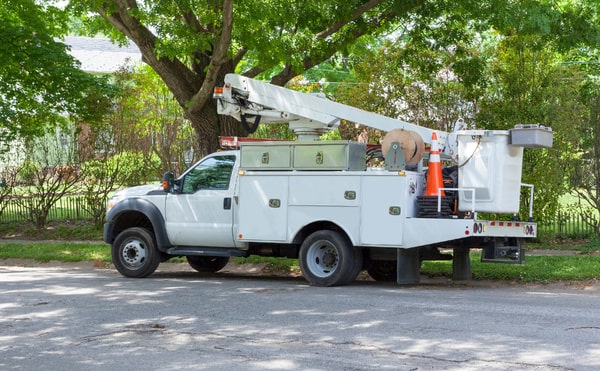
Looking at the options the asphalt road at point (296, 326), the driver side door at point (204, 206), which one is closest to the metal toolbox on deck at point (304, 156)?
the driver side door at point (204, 206)

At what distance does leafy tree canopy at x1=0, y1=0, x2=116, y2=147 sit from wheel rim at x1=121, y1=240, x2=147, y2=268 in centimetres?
819

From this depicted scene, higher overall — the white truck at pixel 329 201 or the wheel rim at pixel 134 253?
the white truck at pixel 329 201

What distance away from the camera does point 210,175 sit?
1386 cm

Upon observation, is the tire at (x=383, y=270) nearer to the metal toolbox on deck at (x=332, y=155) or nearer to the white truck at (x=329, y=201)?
the white truck at (x=329, y=201)

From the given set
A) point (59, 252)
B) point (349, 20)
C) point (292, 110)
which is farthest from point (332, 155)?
point (59, 252)

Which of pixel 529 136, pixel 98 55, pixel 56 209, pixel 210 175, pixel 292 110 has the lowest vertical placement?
pixel 56 209

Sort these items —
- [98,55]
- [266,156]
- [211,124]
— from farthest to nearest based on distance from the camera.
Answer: [98,55] < [211,124] < [266,156]

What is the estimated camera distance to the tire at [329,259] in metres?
12.3

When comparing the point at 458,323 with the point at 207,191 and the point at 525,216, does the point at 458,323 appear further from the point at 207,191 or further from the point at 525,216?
the point at 525,216

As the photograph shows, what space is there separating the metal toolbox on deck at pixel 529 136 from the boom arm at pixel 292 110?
1606 millimetres

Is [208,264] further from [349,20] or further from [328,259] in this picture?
[349,20]

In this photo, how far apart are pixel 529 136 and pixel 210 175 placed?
17.1ft

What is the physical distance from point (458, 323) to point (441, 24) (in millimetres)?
11101

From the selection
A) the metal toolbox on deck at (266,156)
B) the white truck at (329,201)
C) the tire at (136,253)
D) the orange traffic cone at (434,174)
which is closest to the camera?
the white truck at (329,201)
